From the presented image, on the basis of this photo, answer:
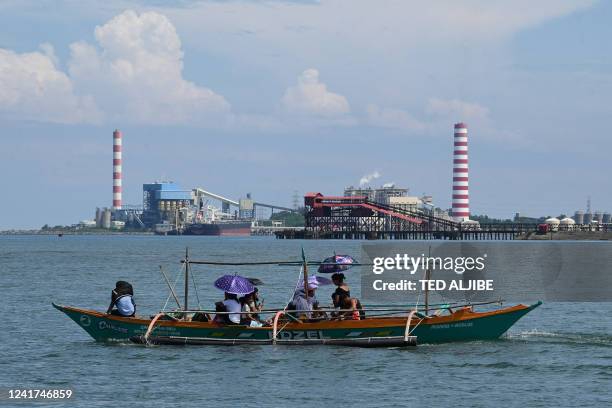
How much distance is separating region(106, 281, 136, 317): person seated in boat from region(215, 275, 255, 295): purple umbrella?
3207 mm

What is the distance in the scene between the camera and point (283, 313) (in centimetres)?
3203

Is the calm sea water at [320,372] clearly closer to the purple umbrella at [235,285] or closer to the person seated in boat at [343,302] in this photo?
the person seated in boat at [343,302]

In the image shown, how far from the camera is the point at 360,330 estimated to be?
31891 mm

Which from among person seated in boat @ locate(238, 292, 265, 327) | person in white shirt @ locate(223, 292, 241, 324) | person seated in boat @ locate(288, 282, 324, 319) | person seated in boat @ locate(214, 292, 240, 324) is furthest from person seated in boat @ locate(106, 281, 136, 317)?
person seated in boat @ locate(288, 282, 324, 319)

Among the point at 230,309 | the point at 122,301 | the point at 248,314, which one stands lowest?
the point at 248,314

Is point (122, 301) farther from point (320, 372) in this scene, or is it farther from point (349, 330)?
point (320, 372)

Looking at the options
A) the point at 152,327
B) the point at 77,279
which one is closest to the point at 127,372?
the point at 152,327

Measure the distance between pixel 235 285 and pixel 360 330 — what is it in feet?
12.1

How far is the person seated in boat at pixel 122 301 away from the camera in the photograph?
109ft

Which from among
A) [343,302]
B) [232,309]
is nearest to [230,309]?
[232,309]

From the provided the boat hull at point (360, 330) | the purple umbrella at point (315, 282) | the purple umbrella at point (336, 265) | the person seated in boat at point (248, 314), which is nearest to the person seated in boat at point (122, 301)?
the boat hull at point (360, 330)

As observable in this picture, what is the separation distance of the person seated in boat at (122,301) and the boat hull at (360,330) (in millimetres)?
1215

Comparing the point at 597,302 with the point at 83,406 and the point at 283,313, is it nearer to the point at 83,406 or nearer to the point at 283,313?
the point at 283,313

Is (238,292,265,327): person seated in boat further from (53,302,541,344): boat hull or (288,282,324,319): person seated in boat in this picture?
(288,282,324,319): person seated in boat
